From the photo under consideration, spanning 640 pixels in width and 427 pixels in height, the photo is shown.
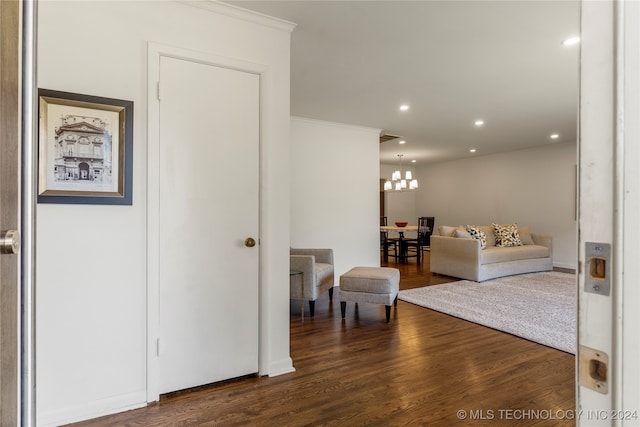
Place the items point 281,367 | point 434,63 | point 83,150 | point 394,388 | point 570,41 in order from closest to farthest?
point 83,150 < point 394,388 < point 281,367 < point 570,41 < point 434,63

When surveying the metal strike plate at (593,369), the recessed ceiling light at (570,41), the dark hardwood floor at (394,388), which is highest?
the recessed ceiling light at (570,41)

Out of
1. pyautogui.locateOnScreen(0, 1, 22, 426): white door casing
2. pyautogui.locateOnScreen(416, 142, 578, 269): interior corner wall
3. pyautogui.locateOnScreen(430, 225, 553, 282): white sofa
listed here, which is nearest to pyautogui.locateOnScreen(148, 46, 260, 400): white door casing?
pyautogui.locateOnScreen(0, 1, 22, 426): white door casing

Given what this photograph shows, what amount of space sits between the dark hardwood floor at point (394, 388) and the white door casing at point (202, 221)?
0.25 metres

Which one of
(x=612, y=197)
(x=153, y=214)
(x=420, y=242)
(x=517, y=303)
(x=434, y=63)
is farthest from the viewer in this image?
(x=420, y=242)

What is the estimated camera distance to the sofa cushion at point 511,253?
5391 millimetres

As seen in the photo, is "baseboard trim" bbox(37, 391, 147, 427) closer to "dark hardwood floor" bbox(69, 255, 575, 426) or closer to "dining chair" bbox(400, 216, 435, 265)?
"dark hardwood floor" bbox(69, 255, 575, 426)

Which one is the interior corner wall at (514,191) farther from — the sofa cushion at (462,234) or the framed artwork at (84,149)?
the framed artwork at (84,149)

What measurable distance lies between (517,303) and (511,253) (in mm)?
1871

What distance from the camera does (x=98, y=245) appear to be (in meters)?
1.89

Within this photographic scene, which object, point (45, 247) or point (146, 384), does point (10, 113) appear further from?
point (146, 384)

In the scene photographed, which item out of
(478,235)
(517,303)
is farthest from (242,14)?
(478,235)

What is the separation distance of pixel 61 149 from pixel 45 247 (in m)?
0.52

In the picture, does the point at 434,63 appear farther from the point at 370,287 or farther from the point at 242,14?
the point at 370,287

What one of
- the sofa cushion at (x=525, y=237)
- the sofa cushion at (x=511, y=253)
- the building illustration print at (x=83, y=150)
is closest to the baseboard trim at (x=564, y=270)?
the sofa cushion at (x=511, y=253)
